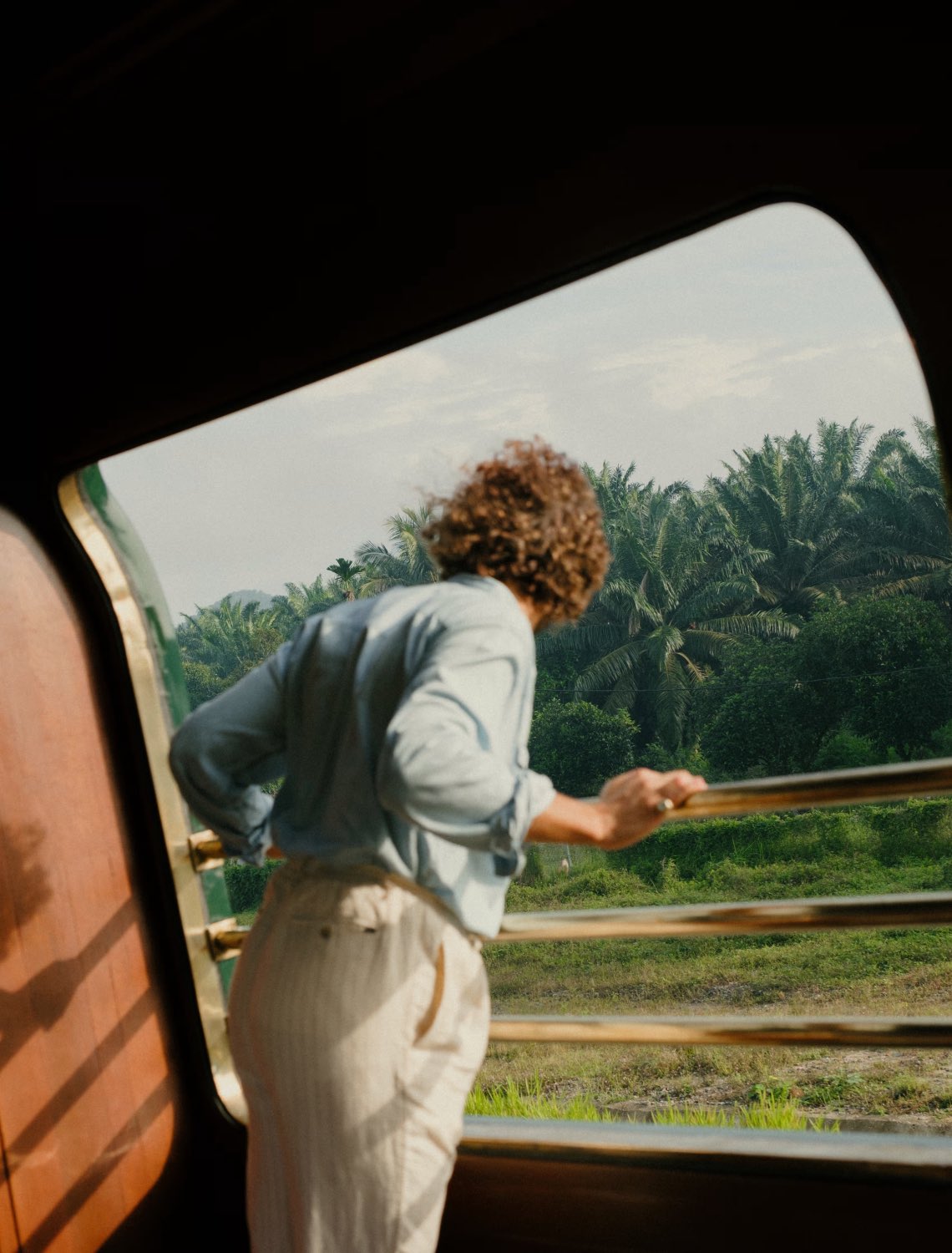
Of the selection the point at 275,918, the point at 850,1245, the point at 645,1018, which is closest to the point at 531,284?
the point at 275,918

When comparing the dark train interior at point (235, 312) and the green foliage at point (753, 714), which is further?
the green foliage at point (753, 714)

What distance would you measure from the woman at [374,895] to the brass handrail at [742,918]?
327 millimetres

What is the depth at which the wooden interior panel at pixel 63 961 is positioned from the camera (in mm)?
2082

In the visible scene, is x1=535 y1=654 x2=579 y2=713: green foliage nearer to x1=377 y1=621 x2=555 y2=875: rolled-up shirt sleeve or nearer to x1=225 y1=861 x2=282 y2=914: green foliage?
x1=225 y1=861 x2=282 y2=914: green foliage

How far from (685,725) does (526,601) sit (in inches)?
54.4

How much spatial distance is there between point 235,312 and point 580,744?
1.30 metres

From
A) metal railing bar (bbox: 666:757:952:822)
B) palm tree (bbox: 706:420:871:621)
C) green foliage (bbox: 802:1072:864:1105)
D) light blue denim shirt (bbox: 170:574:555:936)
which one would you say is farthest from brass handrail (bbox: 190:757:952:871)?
green foliage (bbox: 802:1072:864:1105)

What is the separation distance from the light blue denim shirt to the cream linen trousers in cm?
5

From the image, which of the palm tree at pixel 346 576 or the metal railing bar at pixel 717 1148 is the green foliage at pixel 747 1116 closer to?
the metal railing bar at pixel 717 1148

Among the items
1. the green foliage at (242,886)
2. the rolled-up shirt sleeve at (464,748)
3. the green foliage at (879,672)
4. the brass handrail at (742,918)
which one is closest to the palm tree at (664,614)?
the green foliage at (879,672)

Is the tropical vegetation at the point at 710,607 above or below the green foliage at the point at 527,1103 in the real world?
above

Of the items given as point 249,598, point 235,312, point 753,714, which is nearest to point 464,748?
point 235,312

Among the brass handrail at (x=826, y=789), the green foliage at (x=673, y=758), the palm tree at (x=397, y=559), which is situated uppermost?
the palm tree at (x=397, y=559)

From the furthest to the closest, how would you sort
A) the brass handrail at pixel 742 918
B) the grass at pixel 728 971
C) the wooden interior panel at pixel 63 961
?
the grass at pixel 728 971 < the wooden interior panel at pixel 63 961 < the brass handrail at pixel 742 918
